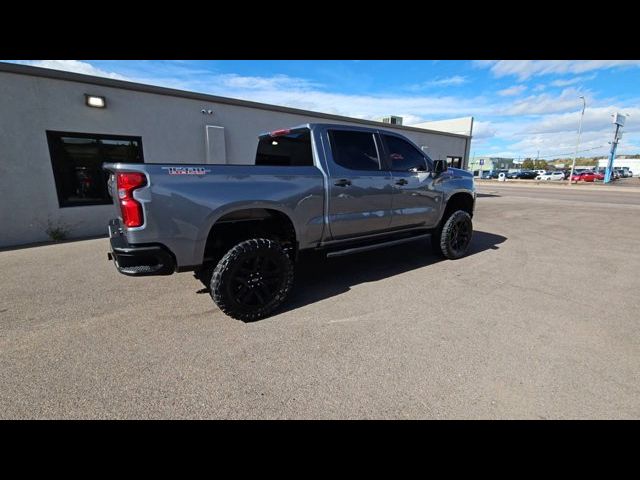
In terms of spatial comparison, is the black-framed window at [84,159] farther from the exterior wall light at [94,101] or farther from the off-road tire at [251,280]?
the off-road tire at [251,280]

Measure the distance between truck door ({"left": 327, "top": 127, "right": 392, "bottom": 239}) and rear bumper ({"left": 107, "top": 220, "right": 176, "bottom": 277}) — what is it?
1821mm

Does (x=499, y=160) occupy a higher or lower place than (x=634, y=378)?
higher

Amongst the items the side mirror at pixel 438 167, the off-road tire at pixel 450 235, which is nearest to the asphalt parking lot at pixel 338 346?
the off-road tire at pixel 450 235

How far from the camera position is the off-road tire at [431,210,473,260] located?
200 inches

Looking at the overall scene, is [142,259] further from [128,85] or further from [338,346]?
[128,85]

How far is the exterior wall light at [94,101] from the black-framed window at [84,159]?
653 millimetres

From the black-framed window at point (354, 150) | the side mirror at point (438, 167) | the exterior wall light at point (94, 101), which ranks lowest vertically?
the side mirror at point (438, 167)

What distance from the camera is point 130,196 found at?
8.30ft

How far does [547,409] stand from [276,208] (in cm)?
270

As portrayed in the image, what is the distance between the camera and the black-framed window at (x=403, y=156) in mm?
4371
